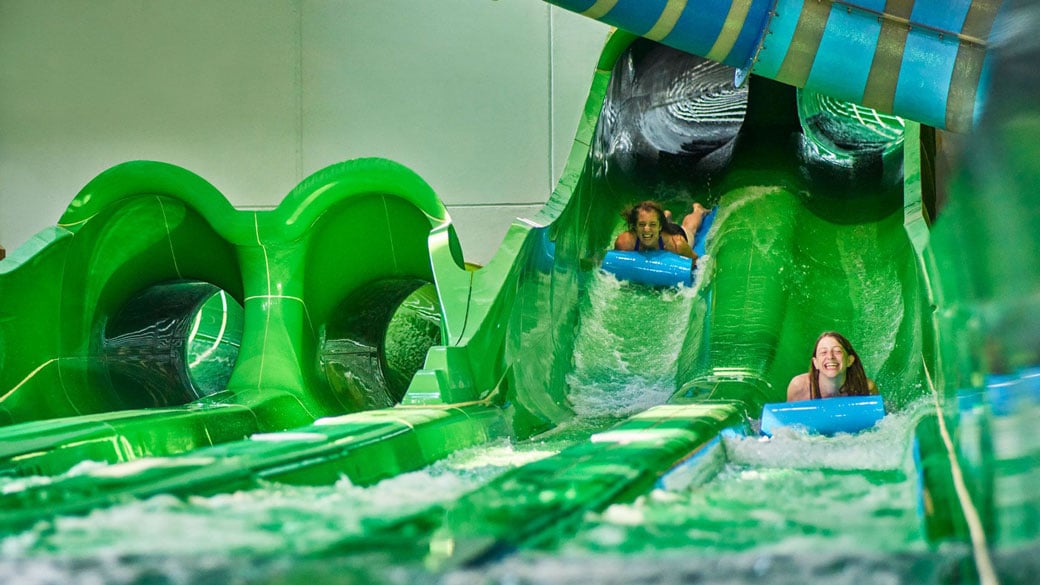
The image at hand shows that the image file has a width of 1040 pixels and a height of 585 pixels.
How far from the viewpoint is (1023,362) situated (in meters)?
0.76

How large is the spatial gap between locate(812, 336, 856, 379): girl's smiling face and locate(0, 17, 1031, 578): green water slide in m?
0.22

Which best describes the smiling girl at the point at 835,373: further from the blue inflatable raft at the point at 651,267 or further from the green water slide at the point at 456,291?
the blue inflatable raft at the point at 651,267

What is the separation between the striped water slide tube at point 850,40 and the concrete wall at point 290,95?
11.6 ft

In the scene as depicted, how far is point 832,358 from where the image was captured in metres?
3.07

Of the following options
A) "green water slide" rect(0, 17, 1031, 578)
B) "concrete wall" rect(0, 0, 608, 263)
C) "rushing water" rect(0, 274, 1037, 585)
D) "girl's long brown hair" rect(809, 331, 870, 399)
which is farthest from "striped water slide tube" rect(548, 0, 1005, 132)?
"concrete wall" rect(0, 0, 608, 263)

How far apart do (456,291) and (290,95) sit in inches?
146

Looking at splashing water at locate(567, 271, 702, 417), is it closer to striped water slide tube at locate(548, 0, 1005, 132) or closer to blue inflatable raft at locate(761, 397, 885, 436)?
blue inflatable raft at locate(761, 397, 885, 436)

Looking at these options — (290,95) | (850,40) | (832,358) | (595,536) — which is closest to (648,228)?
(832,358)

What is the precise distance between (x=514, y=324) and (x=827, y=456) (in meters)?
1.41

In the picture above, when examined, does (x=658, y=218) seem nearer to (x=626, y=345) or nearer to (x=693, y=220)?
(x=693, y=220)

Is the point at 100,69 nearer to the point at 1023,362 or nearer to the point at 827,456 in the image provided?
the point at 827,456

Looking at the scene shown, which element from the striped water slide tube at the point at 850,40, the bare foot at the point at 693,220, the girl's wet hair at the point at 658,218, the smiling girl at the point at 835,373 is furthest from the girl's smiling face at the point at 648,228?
the striped water slide tube at the point at 850,40

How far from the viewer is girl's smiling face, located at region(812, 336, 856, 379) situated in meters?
3.06

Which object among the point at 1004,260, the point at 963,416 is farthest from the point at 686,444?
the point at 1004,260
